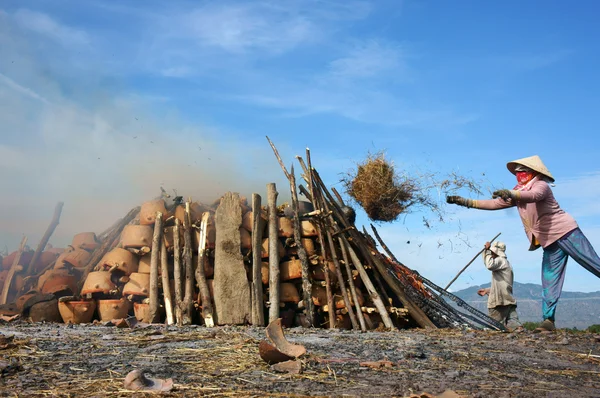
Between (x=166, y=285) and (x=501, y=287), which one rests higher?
(x=166, y=285)

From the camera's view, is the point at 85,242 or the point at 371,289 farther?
the point at 85,242

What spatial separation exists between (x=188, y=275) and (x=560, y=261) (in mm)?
4913

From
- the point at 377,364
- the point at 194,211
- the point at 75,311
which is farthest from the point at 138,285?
the point at 377,364

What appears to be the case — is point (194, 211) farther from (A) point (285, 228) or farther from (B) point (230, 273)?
(A) point (285, 228)

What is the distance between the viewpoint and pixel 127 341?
532 centimetres

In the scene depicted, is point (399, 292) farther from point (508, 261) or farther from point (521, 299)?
point (521, 299)

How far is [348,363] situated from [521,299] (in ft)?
197

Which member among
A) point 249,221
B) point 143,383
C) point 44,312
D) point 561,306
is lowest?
point 561,306

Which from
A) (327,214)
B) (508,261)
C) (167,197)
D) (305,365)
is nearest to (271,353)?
(305,365)

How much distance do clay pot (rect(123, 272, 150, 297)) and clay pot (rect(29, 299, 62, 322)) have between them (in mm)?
1079

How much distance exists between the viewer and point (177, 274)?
8188 mm

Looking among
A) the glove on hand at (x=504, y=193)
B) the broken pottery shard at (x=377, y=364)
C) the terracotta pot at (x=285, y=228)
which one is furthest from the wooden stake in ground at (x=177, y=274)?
the glove on hand at (x=504, y=193)

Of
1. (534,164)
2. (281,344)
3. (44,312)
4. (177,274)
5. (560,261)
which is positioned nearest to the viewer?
(281,344)

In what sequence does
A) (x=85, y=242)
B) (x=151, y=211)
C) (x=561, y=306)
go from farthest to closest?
(x=561, y=306) < (x=85, y=242) < (x=151, y=211)
